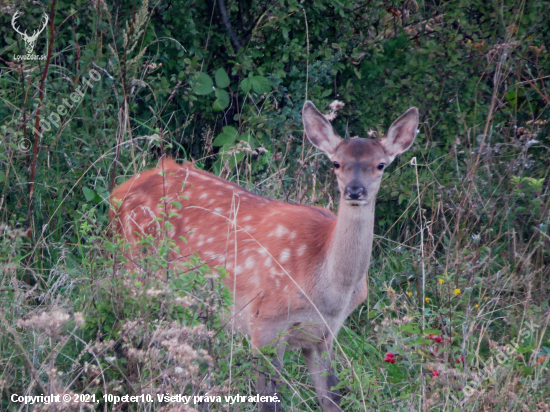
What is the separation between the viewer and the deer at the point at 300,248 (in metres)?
3.85

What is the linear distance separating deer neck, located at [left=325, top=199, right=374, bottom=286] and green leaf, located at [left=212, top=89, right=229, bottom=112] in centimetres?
217

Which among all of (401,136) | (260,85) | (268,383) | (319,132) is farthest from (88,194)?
(401,136)

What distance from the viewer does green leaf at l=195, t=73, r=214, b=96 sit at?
18.6ft

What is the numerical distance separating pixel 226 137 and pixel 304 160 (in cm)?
90

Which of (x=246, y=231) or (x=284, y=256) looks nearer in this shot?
(x=284, y=256)

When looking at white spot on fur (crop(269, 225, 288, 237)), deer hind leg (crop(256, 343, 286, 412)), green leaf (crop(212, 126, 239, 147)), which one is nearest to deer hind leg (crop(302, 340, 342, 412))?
deer hind leg (crop(256, 343, 286, 412))

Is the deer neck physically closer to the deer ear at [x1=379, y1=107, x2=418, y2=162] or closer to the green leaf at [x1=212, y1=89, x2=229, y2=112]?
the deer ear at [x1=379, y1=107, x2=418, y2=162]

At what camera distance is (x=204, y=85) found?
5.72 metres

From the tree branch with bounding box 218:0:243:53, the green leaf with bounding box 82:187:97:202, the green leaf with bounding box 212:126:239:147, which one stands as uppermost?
the tree branch with bounding box 218:0:243:53

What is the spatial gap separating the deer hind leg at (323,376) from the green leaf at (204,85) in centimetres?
246

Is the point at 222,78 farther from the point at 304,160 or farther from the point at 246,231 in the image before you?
the point at 246,231

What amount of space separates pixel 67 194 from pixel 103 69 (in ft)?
3.18

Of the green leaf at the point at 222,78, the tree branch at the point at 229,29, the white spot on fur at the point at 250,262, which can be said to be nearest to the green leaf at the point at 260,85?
the green leaf at the point at 222,78

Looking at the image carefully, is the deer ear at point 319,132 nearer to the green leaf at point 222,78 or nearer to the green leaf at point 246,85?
the green leaf at point 246,85
